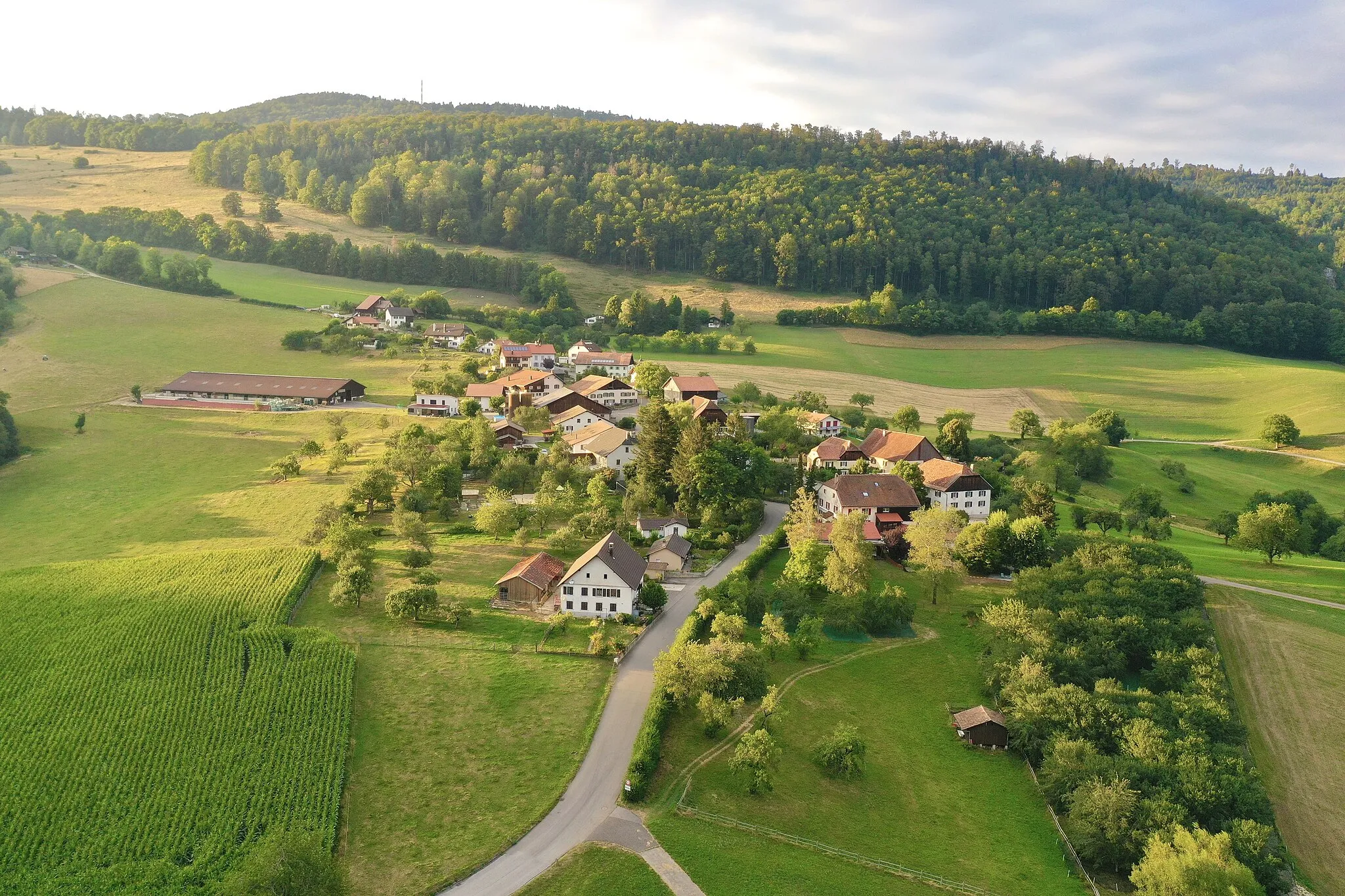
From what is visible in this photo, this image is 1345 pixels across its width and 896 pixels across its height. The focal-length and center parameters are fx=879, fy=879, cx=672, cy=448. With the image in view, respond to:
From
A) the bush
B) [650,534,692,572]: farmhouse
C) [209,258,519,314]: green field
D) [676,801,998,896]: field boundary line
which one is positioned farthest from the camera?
[209,258,519,314]: green field

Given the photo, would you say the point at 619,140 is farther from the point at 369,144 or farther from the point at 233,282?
the point at 233,282

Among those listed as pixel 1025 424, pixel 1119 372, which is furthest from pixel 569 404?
pixel 1119 372

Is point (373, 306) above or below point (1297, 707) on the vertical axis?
above

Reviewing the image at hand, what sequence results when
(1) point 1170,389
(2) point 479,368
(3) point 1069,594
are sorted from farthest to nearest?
1. (1) point 1170,389
2. (2) point 479,368
3. (3) point 1069,594

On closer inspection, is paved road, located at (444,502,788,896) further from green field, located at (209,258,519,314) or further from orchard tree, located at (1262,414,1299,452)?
green field, located at (209,258,519,314)

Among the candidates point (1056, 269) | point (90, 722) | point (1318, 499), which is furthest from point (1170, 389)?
point (90, 722)

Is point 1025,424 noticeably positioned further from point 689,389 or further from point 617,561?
point 617,561

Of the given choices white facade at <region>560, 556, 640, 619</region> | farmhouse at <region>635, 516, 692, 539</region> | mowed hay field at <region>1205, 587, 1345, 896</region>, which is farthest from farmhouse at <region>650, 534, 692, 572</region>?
mowed hay field at <region>1205, 587, 1345, 896</region>
